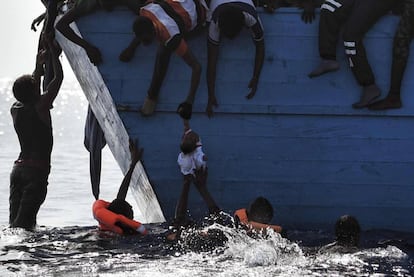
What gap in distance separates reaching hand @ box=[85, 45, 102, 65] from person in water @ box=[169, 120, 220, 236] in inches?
42.2

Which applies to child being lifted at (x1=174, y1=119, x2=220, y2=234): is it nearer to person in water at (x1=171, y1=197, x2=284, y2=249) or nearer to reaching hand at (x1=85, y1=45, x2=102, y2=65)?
person in water at (x1=171, y1=197, x2=284, y2=249)

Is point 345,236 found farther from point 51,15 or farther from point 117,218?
point 51,15

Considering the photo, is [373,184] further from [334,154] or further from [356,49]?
[356,49]

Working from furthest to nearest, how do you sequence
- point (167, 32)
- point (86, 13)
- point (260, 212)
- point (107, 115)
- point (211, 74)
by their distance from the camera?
point (107, 115) → point (211, 74) → point (86, 13) → point (167, 32) → point (260, 212)

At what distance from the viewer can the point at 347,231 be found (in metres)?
9.42

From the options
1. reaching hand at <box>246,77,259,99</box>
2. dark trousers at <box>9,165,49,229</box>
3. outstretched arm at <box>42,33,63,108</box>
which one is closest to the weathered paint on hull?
reaching hand at <box>246,77,259,99</box>

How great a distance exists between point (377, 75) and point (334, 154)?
2.99ft

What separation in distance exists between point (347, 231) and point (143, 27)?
9.35ft

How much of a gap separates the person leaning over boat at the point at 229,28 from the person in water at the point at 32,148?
1659mm

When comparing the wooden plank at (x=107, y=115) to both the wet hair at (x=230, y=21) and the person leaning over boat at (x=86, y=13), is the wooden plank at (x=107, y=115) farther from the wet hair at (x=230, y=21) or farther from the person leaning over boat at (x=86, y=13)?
the wet hair at (x=230, y=21)

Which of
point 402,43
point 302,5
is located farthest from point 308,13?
point 402,43

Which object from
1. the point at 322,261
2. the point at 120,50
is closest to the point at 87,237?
the point at 120,50

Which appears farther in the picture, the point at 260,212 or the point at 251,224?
the point at 260,212

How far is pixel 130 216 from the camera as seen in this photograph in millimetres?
10469
